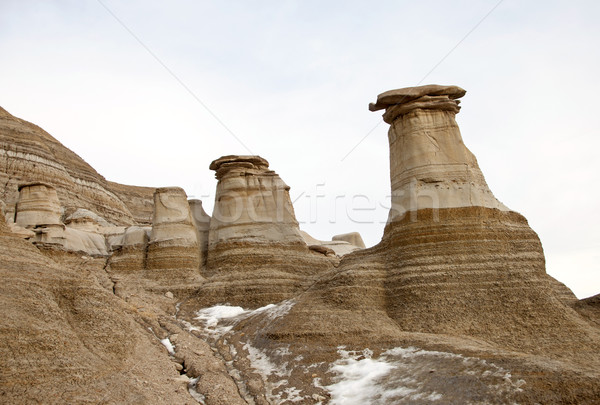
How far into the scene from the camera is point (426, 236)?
16.9 m

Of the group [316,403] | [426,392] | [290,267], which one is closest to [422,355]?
[426,392]

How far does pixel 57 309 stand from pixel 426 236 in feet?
35.3

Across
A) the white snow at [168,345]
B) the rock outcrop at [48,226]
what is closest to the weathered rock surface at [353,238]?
the rock outcrop at [48,226]

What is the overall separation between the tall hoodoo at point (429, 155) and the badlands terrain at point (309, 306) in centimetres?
5

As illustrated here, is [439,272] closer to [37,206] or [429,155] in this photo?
[429,155]

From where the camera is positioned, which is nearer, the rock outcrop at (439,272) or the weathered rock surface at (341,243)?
the rock outcrop at (439,272)

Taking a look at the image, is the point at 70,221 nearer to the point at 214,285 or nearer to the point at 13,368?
the point at 214,285

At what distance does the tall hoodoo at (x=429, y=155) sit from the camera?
17.6 meters

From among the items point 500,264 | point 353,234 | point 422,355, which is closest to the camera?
point 422,355

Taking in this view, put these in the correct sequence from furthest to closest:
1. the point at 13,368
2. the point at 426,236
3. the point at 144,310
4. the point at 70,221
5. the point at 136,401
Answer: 1. the point at 70,221
2. the point at 144,310
3. the point at 426,236
4. the point at 136,401
5. the point at 13,368

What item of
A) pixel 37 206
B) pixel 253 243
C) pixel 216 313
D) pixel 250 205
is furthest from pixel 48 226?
pixel 216 313

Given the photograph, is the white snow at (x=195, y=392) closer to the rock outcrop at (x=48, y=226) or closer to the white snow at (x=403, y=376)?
the white snow at (x=403, y=376)

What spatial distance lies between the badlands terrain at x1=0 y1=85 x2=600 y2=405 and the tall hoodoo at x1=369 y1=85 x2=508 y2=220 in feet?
0.17

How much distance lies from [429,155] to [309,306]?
6.58m
